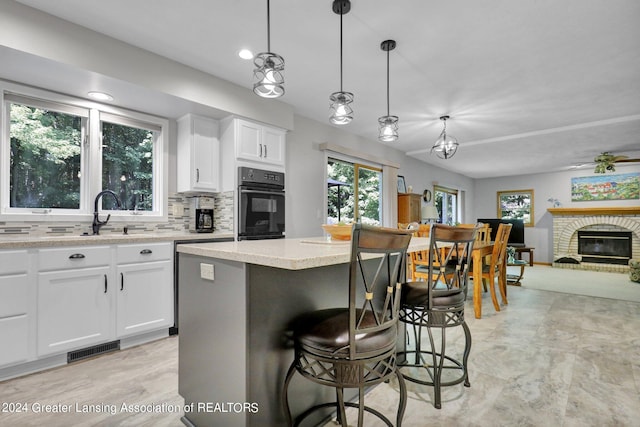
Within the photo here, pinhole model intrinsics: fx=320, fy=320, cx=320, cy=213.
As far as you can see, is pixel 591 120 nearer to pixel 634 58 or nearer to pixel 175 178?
pixel 634 58

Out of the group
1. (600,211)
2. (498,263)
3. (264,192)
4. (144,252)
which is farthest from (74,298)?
(600,211)

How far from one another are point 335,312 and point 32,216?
2819 millimetres

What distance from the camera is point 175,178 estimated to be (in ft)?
12.0

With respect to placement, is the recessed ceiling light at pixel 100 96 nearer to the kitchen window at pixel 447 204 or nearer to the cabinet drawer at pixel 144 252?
the cabinet drawer at pixel 144 252

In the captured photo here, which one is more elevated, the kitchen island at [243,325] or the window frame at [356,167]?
the window frame at [356,167]

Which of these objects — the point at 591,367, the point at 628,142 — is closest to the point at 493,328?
the point at 591,367

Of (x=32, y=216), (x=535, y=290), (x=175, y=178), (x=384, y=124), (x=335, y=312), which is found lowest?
(x=535, y=290)

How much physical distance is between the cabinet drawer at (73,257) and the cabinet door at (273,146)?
1.95 metres

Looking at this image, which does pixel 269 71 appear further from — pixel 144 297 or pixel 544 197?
pixel 544 197

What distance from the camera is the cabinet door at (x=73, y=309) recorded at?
7.43 feet

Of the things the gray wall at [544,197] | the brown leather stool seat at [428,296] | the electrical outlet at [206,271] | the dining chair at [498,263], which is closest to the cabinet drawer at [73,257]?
the electrical outlet at [206,271]

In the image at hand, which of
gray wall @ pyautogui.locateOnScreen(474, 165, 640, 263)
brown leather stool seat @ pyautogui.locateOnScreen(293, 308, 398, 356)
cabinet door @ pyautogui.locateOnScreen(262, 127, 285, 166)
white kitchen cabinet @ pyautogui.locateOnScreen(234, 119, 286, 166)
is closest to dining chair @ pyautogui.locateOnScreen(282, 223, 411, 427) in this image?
brown leather stool seat @ pyautogui.locateOnScreen(293, 308, 398, 356)

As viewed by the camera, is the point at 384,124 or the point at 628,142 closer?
the point at 384,124

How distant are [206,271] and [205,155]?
2.42 metres
